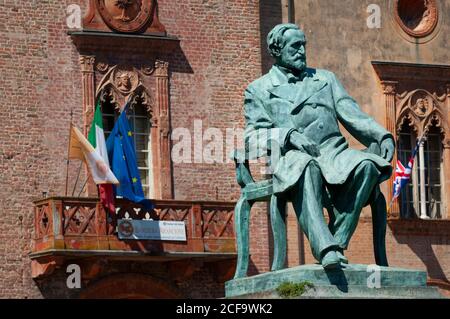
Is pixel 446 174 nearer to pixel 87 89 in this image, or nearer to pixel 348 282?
pixel 87 89

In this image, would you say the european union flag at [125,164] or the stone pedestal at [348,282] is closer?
the stone pedestal at [348,282]

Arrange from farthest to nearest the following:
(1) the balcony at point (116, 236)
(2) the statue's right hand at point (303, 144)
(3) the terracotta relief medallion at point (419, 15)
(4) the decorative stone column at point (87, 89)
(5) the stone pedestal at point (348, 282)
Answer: (3) the terracotta relief medallion at point (419, 15) < (4) the decorative stone column at point (87, 89) < (1) the balcony at point (116, 236) < (2) the statue's right hand at point (303, 144) < (5) the stone pedestal at point (348, 282)

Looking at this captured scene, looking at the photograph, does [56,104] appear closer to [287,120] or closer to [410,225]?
[410,225]

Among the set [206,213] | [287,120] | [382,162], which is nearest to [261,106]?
[287,120]

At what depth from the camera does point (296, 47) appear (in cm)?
1576

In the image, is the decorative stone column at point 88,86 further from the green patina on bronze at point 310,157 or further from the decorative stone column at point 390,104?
the green patina on bronze at point 310,157

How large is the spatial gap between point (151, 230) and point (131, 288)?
4.16 ft

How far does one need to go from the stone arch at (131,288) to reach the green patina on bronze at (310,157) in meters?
15.3

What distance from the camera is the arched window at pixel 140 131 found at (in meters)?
32.1

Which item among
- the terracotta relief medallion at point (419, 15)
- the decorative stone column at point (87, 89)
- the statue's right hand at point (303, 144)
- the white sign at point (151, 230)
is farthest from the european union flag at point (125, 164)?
the statue's right hand at point (303, 144)

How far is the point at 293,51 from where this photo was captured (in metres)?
15.8

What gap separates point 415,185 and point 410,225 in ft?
3.02

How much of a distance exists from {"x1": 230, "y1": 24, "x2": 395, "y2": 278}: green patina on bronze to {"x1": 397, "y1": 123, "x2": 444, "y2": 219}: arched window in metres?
19.5

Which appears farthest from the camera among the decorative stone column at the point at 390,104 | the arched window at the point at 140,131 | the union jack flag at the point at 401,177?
the decorative stone column at the point at 390,104
